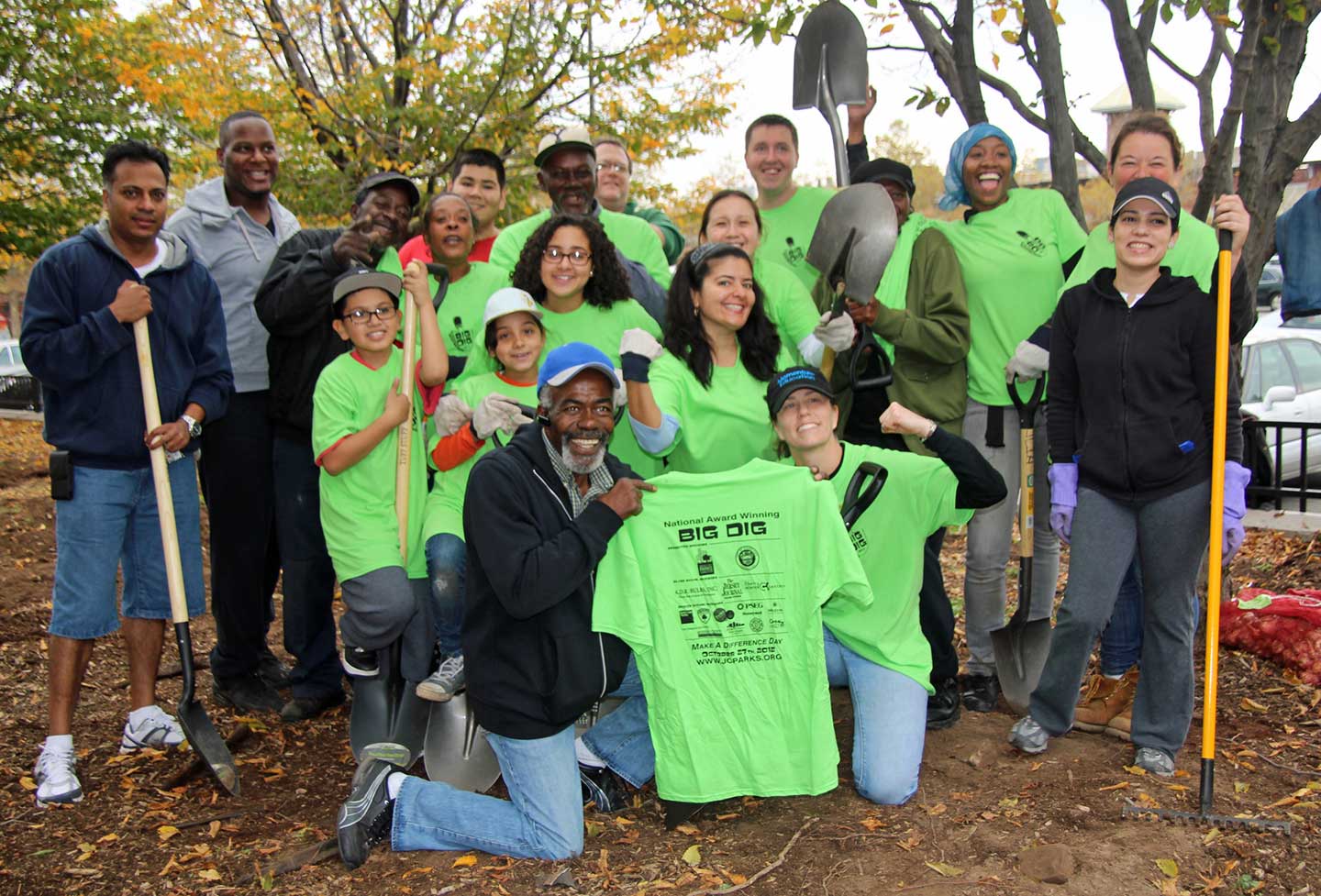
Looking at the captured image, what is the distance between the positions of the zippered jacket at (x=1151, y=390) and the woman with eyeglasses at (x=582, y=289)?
66.3 inches

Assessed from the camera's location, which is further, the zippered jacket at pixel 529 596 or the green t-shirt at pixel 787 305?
the green t-shirt at pixel 787 305

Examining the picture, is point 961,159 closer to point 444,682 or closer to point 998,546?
point 998,546

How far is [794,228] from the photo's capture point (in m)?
5.48

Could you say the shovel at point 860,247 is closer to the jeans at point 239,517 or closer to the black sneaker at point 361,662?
the black sneaker at point 361,662

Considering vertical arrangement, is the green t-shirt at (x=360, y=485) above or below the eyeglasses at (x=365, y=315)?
below

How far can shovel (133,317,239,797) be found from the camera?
4.47m

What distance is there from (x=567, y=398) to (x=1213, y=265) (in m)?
2.50

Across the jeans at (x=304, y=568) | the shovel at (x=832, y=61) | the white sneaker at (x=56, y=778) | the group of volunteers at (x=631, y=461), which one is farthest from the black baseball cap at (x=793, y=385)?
the white sneaker at (x=56, y=778)

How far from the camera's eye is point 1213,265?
174 inches

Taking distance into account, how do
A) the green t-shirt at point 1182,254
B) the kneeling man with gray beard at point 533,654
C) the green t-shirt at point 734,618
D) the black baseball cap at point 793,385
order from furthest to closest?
1. the green t-shirt at point 1182,254
2. the black baseball cap at point 793,385
3. the green t-shirt at point 734,618
4. the kneeling man with gray beard at point 533,654

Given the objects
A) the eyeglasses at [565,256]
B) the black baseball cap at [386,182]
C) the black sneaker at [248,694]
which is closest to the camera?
the eyeglasses at [565,256]

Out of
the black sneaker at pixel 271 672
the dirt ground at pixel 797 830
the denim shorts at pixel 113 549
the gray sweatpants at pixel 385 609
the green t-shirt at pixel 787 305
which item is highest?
the green t-shirt at pixel 787 305

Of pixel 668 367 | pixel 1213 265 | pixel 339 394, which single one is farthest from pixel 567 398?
pixel 1213 265

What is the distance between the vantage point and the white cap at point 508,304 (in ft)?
14.9
